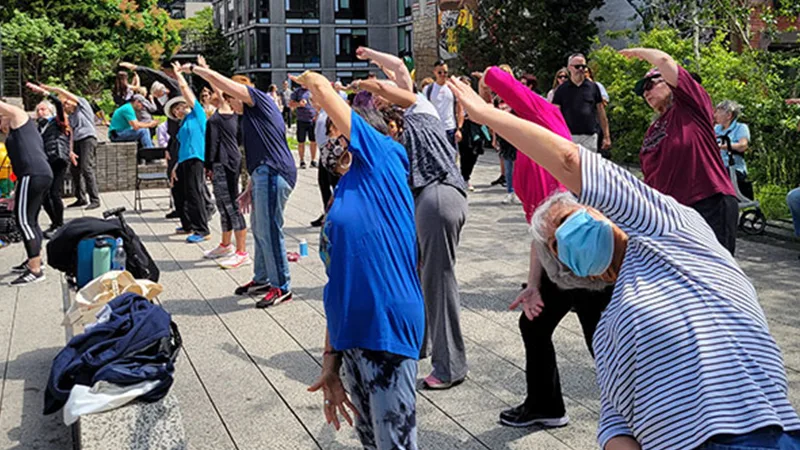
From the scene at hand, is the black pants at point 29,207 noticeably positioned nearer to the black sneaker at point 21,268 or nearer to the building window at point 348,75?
the black sneaker at point 21,268

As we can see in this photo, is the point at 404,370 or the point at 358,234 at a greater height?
the point at 358,234

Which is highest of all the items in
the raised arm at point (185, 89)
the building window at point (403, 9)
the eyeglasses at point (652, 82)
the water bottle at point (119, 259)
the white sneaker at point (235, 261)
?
the building window at point (403, 9)

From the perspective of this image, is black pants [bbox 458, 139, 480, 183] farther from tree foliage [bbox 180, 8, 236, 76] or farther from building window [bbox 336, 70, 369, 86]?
tree foliage [bbox 180, 8, 236, 76]

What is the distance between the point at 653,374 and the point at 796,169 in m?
10.1

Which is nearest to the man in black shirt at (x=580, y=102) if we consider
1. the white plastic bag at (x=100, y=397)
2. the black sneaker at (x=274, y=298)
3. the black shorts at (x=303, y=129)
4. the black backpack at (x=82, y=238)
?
the black sneaker at (x=274, y=298)

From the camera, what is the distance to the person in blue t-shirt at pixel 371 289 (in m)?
3.06

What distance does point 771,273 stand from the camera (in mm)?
8211

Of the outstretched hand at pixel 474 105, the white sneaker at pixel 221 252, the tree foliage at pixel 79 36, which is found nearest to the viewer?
the outstretched hand at pixel 474 105

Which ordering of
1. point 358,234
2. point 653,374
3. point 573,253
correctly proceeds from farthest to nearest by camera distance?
point 358,234 < point 573,253 < point 653,374

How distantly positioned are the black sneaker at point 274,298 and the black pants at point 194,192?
3.61m

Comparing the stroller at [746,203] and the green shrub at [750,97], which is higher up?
the green shrub at [750,97]

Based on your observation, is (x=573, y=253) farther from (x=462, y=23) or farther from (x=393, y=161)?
(x=462, y=23)

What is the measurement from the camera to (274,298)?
24.1ft

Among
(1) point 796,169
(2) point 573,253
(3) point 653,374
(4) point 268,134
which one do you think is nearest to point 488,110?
(2) point 573,253
